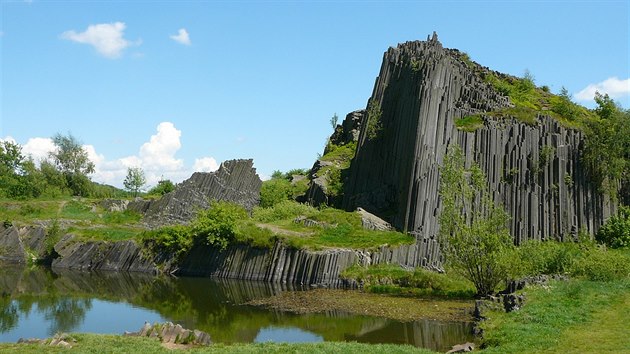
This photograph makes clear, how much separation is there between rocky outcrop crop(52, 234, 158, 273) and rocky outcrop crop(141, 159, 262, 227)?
6.21 meters

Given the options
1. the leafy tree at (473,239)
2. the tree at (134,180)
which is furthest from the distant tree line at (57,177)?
the leafy tree at (473,239)

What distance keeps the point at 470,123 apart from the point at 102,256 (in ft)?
95.2

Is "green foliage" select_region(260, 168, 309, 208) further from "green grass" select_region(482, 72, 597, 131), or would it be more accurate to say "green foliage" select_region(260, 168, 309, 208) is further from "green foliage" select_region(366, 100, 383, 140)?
"green grass" select_region(482, 72, 597, 131)

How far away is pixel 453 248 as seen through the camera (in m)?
31.9

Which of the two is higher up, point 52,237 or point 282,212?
point 282,212

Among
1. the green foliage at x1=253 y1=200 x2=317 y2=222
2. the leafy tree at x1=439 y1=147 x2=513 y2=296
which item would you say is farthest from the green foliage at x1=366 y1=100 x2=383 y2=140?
the leafy tree at x1=439 y1=147 x2=513 y2=296

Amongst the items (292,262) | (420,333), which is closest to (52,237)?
(292,262)

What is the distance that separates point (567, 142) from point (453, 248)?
18.8 metres

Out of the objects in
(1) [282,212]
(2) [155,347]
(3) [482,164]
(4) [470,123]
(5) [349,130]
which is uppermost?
(5) [349,130]

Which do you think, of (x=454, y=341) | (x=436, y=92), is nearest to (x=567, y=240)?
(x=436, y=92)

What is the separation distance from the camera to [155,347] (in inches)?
727

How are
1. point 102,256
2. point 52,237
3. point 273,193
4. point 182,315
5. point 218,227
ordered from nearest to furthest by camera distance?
point 182,315 < point 218,227 < point 102,256 < point 52,237 < point 273,193

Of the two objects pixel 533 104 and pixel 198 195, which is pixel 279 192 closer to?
pixel 198 195

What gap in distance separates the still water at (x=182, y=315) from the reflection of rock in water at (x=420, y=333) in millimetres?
34
